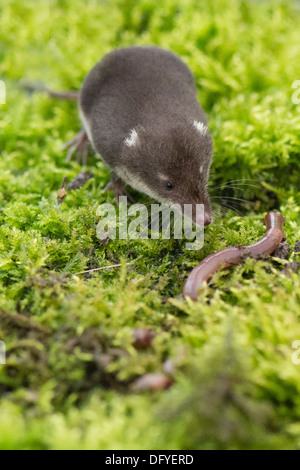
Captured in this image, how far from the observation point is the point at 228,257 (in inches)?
112

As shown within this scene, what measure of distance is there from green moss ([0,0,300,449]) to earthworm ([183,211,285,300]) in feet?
0.23

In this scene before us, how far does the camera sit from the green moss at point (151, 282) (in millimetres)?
1879

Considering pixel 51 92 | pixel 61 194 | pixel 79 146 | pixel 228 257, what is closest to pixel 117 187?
pixel 61 194

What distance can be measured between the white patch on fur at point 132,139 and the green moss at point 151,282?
0.52 meters

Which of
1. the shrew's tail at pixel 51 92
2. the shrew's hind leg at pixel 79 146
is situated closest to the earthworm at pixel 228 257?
the shrew's hind leg at pixel 79 146

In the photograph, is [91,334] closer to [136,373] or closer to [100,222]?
[136,373]

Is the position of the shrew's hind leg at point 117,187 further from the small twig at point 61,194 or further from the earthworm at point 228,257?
the earthworm at point 228,257

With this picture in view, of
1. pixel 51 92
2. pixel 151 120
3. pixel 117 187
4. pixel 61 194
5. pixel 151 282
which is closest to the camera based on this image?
pixel 151 282

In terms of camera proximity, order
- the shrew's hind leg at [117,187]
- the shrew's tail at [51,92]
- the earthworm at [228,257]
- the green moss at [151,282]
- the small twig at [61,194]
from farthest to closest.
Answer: the shrew's tail at [51,92]
the shrew's hind leg at [117,187]
the small twig at [61,194]
the earthworm at [228,257]
the green moss at [151,282]

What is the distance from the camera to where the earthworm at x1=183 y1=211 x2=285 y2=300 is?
2627 mm

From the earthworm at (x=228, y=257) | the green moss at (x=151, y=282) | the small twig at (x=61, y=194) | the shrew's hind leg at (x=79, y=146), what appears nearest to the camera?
the green moss at (x=151, y=282)

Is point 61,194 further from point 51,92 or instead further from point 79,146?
point 51,92

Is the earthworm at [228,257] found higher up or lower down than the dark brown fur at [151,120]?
lower down

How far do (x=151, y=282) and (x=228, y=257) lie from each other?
1.71ft
